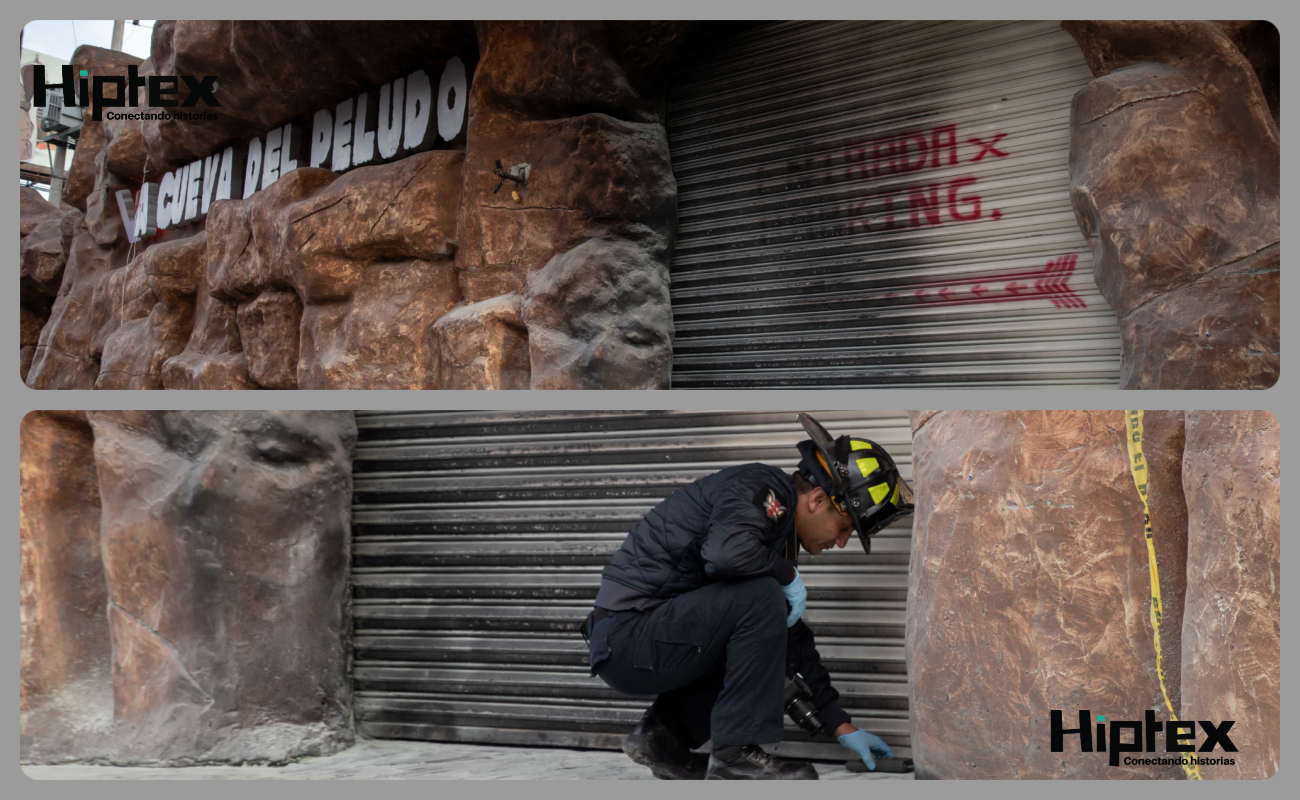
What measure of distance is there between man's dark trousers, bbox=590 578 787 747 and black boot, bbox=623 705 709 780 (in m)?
0.24

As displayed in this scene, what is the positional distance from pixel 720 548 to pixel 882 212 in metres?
2.08

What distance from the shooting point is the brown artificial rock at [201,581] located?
11.5 feet

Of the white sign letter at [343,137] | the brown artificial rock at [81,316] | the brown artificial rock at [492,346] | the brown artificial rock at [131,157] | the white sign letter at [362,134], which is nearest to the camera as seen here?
the brown artificial rock at [492,346]

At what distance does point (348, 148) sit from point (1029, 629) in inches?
197

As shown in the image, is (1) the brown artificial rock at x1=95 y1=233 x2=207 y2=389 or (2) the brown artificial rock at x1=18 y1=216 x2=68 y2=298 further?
(2) the brown artificial rock at x1=18 y1=216 x2=68 y2=298

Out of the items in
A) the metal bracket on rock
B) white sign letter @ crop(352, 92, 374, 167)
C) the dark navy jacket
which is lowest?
the dark navy jacket

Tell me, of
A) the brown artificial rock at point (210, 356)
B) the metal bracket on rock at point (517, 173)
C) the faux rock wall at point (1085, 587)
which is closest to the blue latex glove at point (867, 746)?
the faux rock wall at point (1085, 587)

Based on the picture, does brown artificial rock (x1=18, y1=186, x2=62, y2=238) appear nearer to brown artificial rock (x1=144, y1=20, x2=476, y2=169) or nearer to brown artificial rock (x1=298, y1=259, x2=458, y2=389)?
brown artificial rock (x1=144, y1=20, x2=476, y2=169)

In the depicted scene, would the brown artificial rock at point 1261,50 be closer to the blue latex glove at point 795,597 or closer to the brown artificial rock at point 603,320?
the blue latex glove at point 795,597

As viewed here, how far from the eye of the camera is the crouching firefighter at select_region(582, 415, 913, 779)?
115 inches

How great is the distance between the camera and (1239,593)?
2.26 metres

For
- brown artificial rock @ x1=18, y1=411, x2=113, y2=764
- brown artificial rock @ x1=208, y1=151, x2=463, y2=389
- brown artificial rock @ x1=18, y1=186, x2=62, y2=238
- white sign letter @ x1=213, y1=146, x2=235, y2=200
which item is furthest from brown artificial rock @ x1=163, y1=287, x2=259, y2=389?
brown artificial rock @ x1=18, y1=411, x2=113, y2=764

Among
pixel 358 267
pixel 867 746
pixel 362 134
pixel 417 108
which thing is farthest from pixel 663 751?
pixel 362 134

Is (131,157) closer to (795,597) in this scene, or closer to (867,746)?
(795,597)
